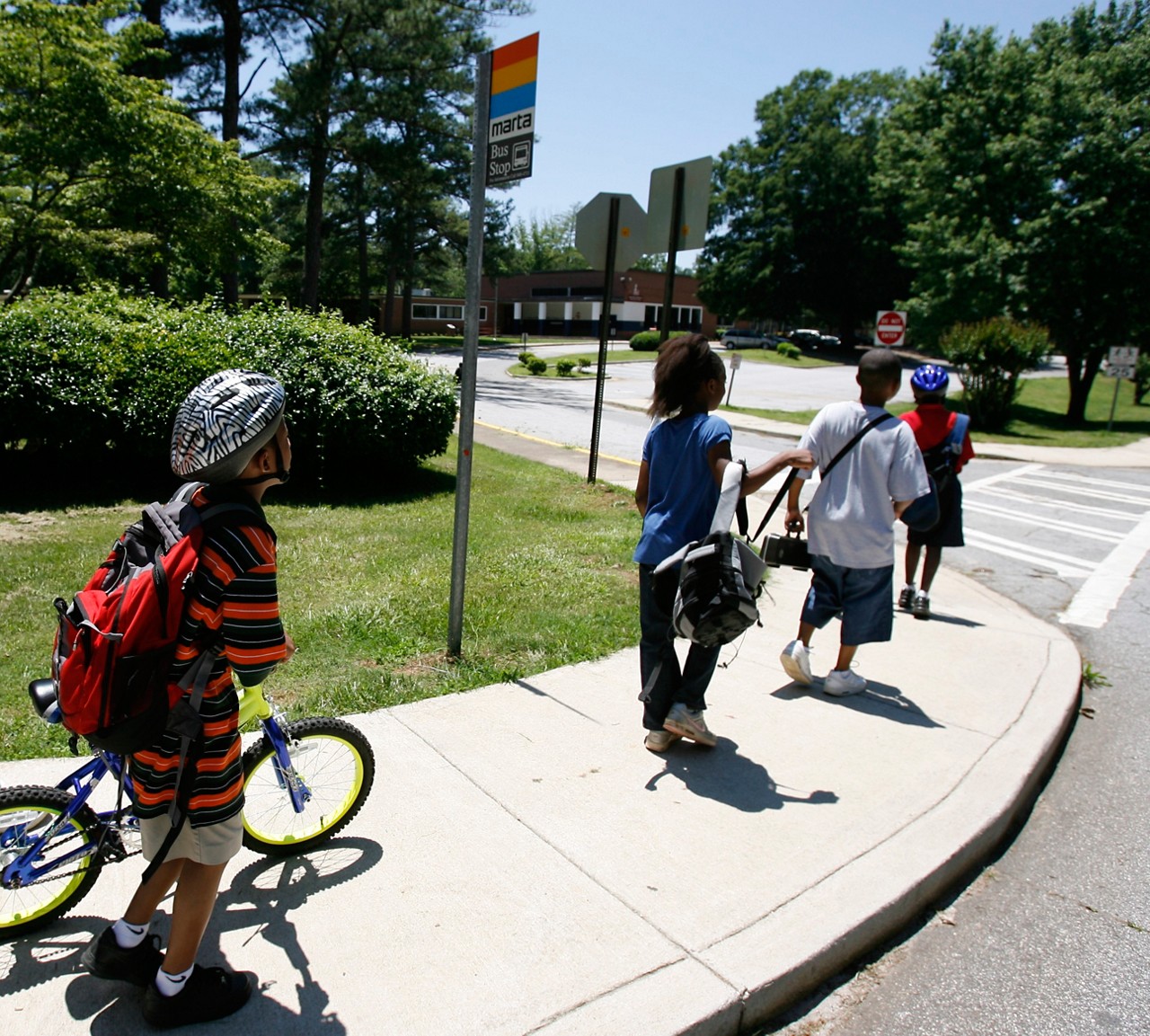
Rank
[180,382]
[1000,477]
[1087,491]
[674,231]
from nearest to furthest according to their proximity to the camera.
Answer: [674,231] < [180,382] < [1087,491] < [1000,477]

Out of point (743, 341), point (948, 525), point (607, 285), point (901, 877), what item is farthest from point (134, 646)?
point (743, 341)

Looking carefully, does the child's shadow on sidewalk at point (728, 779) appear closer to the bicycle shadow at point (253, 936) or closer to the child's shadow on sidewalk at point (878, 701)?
the child's shadow on sidewalk at point (878, 701)

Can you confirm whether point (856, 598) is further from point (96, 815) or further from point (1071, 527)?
point (1071, 527)

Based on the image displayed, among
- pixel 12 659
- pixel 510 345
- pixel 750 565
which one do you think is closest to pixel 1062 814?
pixel 750 565

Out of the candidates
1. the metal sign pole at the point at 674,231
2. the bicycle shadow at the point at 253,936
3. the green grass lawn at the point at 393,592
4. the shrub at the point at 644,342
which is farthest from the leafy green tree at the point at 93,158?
the shrub at the point at 644,342

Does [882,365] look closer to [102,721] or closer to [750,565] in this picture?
[750,565]

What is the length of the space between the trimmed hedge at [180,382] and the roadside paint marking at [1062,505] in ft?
24.6

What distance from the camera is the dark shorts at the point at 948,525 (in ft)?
19.8

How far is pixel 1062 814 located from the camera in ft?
12.7

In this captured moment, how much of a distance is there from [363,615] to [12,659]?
180cm

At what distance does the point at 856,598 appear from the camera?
15.2ft

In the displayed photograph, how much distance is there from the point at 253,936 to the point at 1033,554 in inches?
337

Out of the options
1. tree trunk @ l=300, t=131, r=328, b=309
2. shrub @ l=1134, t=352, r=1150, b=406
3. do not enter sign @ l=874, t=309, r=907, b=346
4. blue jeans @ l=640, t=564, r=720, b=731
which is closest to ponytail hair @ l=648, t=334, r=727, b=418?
blue jeans @ l=640, t=564, r=720, b=731

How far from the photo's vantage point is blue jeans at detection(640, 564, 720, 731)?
3791 mm
